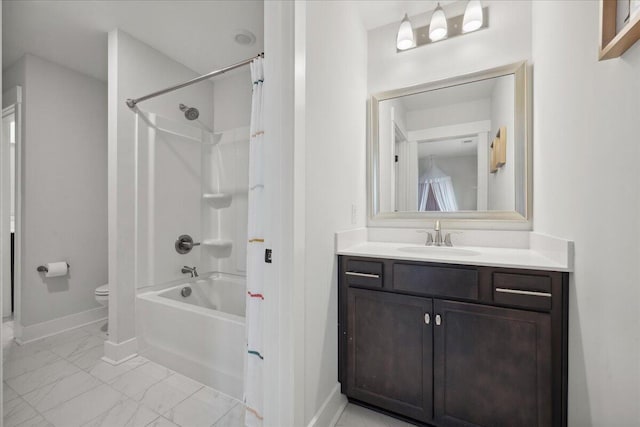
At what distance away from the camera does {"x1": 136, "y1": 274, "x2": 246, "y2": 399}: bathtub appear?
1.69 metres

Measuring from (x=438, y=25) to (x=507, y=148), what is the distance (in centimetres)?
96

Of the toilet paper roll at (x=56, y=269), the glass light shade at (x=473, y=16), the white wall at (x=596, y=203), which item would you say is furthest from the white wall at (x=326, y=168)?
the toilet paper roll at (x=56, y=269)

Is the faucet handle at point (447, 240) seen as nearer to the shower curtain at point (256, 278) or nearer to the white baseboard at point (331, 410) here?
the white baseboard at point (331, 410)

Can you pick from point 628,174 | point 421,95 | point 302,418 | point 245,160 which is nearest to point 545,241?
point 628,174

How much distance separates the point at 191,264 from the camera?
2.67 m

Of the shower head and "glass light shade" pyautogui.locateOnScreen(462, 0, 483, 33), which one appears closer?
"glass light shade" pyautogui.locateOnScreen(462, 0, 483, 33)

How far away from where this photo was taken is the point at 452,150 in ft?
6.34

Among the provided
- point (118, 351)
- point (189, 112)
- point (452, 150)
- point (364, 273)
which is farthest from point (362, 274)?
point (189, 112)

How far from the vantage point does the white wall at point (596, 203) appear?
766mm

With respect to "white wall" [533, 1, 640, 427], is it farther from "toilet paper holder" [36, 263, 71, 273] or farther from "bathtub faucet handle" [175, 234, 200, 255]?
"toilet paper holder" [36, 263, 71, 273]

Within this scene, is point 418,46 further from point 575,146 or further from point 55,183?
point 55,183

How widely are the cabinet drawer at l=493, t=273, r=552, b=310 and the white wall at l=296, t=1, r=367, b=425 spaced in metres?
0.81

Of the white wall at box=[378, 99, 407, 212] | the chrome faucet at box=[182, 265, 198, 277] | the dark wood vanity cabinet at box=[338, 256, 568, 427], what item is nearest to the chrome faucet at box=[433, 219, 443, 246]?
the white wall at box=[378, 99, 407, 212]

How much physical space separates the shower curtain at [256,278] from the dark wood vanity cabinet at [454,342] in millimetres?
492
